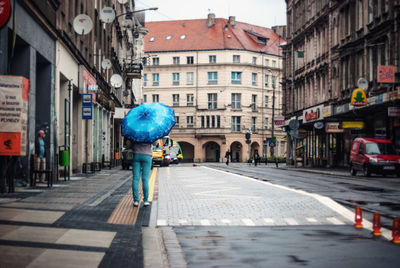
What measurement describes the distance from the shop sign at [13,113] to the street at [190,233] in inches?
44.6

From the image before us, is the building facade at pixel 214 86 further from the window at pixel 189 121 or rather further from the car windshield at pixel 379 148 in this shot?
the car windshield at pixel 379 148

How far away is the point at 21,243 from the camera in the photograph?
6914 millimetres

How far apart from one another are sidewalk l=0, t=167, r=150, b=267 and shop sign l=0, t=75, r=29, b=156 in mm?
1367

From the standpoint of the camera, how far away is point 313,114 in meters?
48.1

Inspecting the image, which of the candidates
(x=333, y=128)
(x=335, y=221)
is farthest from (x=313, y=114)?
(x=335, y=221)

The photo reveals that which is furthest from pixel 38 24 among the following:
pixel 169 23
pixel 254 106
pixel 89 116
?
pixel 169 23

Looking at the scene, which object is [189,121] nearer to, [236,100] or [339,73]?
[236,100]

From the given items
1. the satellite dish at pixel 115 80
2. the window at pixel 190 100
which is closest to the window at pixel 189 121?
the window at pixel 190 100

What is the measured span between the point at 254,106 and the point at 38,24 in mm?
77378

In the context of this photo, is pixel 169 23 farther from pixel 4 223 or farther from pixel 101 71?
pixel 4 223

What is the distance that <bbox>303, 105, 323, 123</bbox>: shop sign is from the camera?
45875 millimetres

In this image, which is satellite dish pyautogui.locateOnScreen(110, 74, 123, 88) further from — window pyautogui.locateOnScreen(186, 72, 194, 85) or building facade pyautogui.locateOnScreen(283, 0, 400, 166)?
window pyautogui.locateOnScreen(186, 72, 194, 85)

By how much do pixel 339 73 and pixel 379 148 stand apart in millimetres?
14903

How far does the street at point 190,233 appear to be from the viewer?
21.1 ft
